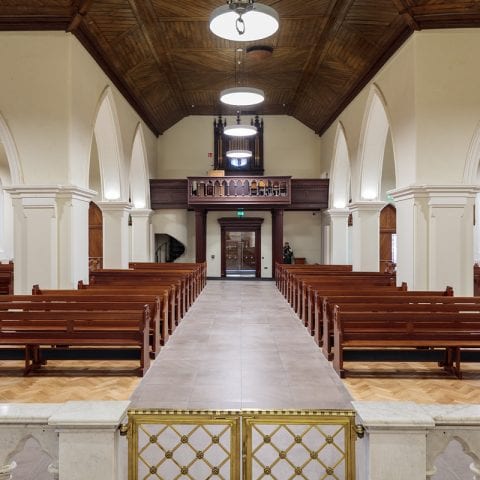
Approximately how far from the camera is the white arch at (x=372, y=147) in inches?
382

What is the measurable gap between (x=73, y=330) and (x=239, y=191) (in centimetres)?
998

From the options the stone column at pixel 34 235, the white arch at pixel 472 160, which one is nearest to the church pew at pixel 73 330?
the stone column at pixel 34 235

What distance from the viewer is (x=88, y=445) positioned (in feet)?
6.23

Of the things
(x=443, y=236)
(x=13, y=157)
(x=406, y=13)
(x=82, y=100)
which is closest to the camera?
(x=406, y=13)

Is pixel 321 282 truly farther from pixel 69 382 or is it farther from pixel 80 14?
pixel 80 14

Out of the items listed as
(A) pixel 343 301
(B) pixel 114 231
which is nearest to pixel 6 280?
(B) pixel 114 231

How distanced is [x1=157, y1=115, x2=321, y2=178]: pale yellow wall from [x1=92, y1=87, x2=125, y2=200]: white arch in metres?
6.26

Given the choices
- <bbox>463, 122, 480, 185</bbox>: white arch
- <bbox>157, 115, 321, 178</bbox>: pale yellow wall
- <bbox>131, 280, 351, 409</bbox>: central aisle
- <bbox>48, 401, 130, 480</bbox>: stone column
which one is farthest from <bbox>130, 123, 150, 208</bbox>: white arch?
<bbox>48, 401, 130, 480</bbox>: stone column

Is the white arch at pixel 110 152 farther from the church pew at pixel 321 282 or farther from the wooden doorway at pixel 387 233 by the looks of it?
the wooden doorway at pixel 387 233

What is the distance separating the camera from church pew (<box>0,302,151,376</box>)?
4.92m

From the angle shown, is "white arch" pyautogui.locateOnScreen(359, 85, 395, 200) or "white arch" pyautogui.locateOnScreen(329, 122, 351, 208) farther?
"white arch" pyautogui.locateOnScreen(329, 122, 351, 208)

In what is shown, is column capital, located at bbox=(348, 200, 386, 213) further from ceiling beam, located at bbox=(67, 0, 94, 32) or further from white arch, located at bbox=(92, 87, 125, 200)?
ceiling beam, located at bbox=(67, 0, 94, 32)

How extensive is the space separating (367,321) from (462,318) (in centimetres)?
101

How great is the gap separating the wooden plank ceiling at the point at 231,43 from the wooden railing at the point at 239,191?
2508 mm
